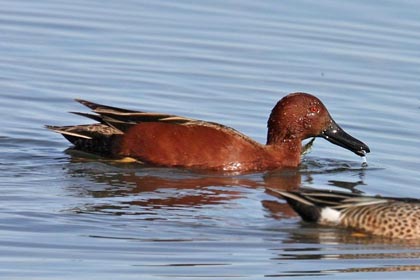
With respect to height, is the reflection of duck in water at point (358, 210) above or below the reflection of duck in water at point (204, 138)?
below

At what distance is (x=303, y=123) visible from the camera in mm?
14078

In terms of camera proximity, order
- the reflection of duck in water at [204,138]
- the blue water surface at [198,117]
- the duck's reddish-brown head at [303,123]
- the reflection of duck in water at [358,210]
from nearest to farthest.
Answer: the blue water surface at [198,117] < the reflection of duck in water at [358,210] < the reflection of duck in water at [204,138] < the duck's reddish-brown head at [303,123]

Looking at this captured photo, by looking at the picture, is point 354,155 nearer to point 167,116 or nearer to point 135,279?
point 167,116

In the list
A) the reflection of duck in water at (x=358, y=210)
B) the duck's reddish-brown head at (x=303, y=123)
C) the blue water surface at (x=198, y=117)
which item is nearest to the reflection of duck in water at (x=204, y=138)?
the duck's reddish-brown head at (x=303, y=123)

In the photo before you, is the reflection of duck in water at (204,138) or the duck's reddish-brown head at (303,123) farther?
the duck's reddish-brown head at (303,123)

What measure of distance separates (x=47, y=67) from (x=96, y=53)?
0.86 meters

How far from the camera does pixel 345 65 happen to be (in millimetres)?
17438

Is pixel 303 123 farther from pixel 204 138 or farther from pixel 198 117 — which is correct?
pixel 198 117

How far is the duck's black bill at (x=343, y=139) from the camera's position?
14.1 metres

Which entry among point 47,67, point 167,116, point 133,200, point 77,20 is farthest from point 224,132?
point 77,20

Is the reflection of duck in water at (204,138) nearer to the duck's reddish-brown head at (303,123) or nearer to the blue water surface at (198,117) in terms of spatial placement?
the duck's reddish-brown head at (303,123)

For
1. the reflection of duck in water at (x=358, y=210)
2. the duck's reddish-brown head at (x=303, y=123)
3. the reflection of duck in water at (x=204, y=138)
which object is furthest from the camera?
the duck's reddish-brown head at (x=303, y=123)

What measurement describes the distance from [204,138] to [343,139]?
1427 mm

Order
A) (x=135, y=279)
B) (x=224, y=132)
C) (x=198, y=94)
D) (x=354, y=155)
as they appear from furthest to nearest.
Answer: (x=198, y=94)
(x=354, y=155)
(x=224, y=132)
(x=135, y=279)
